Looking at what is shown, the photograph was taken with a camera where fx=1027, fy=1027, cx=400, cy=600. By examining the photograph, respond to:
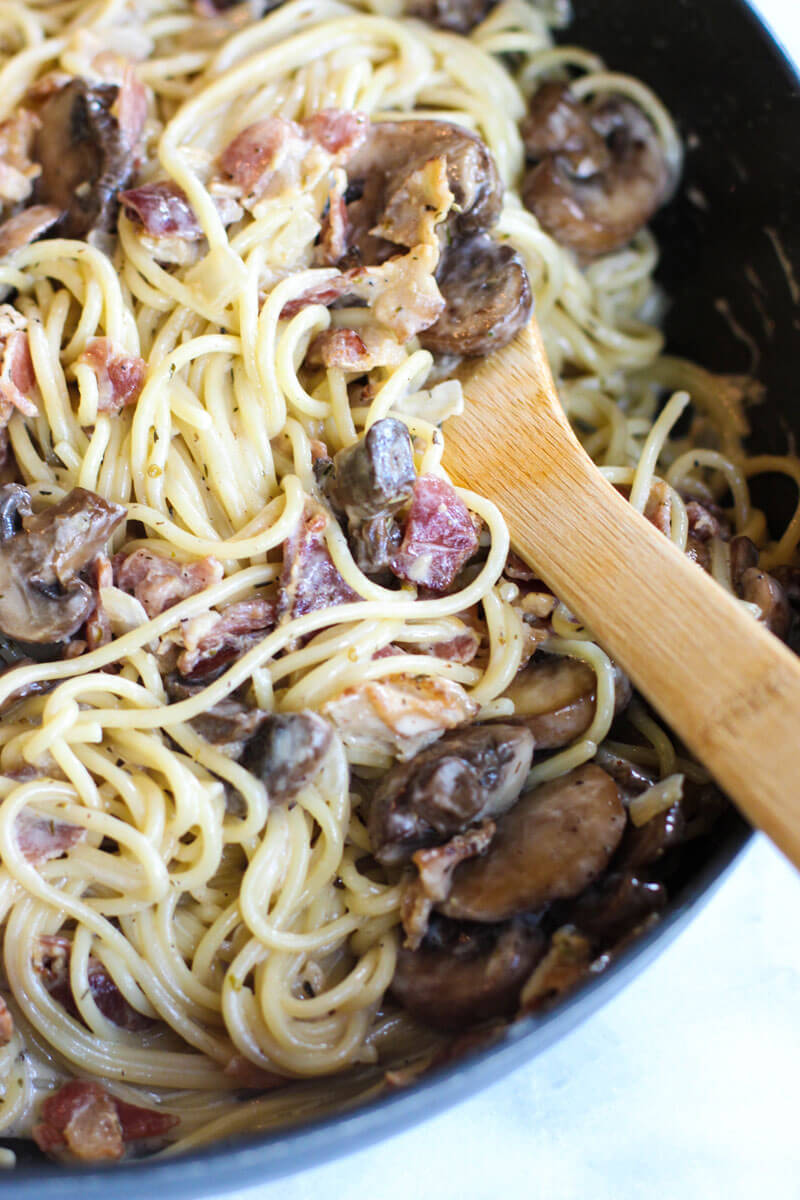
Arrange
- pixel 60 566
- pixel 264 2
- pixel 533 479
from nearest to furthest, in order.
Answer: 1. pixel 60 566
2. pixel 533 479
3. pixel 264 2

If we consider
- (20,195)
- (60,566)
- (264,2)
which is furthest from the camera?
(264,2)

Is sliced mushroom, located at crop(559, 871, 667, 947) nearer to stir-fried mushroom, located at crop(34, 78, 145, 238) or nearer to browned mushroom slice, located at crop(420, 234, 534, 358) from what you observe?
browned mushroom slice, located at crop(420, 234, 534, 358)

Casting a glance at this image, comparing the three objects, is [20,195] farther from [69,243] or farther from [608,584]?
[608,584]

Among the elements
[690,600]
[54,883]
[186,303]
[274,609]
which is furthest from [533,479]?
[54,883]

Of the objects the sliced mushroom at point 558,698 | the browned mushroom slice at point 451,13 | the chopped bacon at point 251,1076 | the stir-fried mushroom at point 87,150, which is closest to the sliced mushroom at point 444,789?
the sliced mushroom at point 558,698

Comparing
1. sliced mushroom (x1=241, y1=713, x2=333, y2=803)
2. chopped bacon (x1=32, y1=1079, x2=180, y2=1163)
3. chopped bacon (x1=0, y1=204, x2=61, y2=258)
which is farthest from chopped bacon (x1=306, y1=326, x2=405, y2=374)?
chopped bacon (x1=32, y1=1079, x2=180, y2=1163)

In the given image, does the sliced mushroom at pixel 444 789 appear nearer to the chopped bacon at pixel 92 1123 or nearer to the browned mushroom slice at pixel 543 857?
the browned mushroom slice at pixel 543 857

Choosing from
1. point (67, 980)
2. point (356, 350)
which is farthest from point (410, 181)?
point (67, 980)
